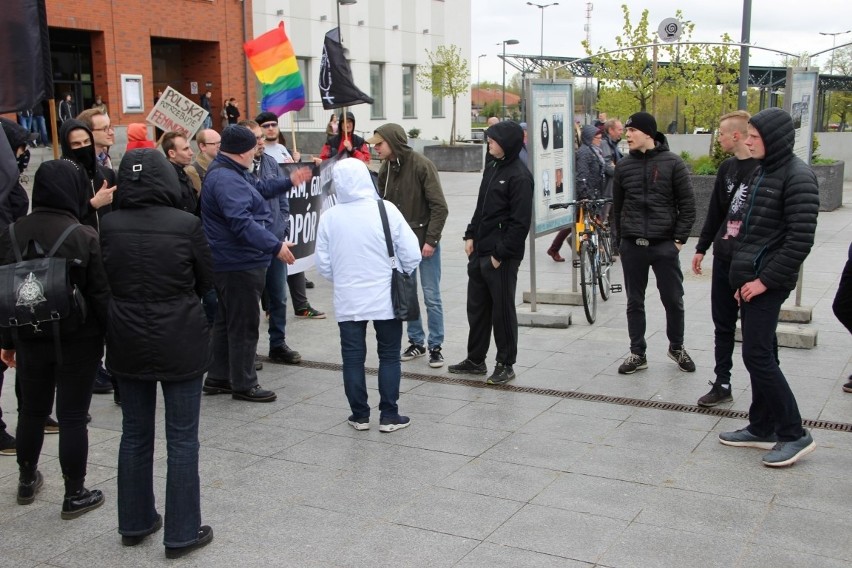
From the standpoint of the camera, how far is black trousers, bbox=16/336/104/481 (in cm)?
462

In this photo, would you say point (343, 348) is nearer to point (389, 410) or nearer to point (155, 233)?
point (389, 410)

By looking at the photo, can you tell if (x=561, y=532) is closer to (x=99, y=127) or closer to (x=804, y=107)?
(x=99, y=127)

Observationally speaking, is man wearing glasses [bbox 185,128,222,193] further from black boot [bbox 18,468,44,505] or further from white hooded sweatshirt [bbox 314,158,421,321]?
black boot [bbox 18,468,44,505]

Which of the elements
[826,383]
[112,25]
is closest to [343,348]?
[826,383]

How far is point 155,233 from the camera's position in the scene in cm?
420

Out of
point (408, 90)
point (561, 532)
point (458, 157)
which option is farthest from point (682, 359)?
point (408, 90)

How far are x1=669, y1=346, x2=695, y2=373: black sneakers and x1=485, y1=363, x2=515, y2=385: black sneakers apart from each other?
52.4 inches

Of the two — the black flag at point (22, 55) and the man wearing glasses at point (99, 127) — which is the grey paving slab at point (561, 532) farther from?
the man wearing glasses at point (99, 127)

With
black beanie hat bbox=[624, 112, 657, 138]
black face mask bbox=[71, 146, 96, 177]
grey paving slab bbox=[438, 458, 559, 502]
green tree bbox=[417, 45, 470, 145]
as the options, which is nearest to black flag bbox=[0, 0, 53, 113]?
black face mask bbox=[71, 146, 96, 177]

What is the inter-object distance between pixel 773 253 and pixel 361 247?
8.18ft

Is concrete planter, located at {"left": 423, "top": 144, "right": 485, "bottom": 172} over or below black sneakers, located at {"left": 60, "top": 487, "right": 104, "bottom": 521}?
over

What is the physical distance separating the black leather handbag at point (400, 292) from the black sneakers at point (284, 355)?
7.65 feet

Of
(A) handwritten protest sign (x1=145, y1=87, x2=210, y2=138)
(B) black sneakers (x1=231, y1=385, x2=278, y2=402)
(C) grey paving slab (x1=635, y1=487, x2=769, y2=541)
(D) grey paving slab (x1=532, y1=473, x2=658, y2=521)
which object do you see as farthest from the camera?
(A) handwritten protest sign (x1=145, y1=87, x2=210, y2=138)

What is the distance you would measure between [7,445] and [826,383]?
5802 mm
